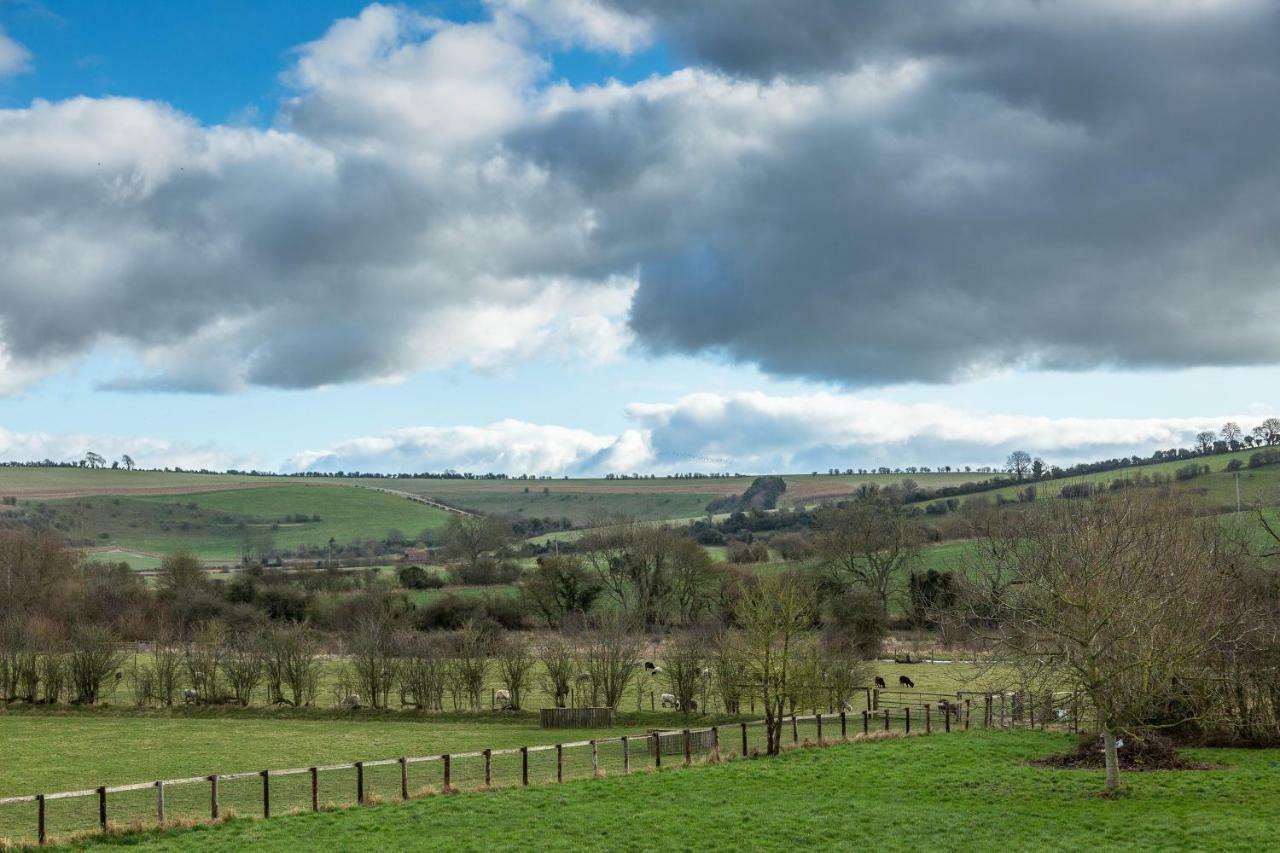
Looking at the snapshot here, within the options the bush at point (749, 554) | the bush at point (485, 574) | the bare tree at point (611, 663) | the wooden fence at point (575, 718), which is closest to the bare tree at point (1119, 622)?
the wooden fence at point (575, 718)

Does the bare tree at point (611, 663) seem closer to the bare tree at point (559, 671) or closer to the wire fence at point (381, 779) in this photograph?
the bare tree at point (559, 671)

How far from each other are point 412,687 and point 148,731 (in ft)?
41.4

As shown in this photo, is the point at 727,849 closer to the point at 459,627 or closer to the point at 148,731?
the point at 148,731

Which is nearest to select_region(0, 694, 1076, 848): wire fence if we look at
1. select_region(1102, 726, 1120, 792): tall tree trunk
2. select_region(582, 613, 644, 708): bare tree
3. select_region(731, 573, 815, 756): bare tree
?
select_region(731, 573, 815, 756): bare tree

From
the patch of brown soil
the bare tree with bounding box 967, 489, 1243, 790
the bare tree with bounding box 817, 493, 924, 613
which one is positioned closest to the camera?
the bare tree with bounding box 967, 489, 1243, 790

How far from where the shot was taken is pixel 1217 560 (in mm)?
47875

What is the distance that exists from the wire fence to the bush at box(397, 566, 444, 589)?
75399 mm

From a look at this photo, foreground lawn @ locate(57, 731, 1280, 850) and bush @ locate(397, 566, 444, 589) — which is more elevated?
foreground lawn @ locate(57, 731, 1280, 850)

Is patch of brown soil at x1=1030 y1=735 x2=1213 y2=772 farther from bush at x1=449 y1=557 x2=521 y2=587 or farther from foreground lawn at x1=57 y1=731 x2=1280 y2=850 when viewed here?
bush at x1=449 y1=557 x2=521 y2=587

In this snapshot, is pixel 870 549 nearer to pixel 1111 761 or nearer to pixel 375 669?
pixel 375 669

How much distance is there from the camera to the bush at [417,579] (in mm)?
120000

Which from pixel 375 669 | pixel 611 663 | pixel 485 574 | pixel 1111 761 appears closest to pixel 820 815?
pixel 1111 761

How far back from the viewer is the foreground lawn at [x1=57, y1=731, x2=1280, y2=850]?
23.2 m

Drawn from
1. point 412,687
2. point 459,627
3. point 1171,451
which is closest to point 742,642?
point 412,687
